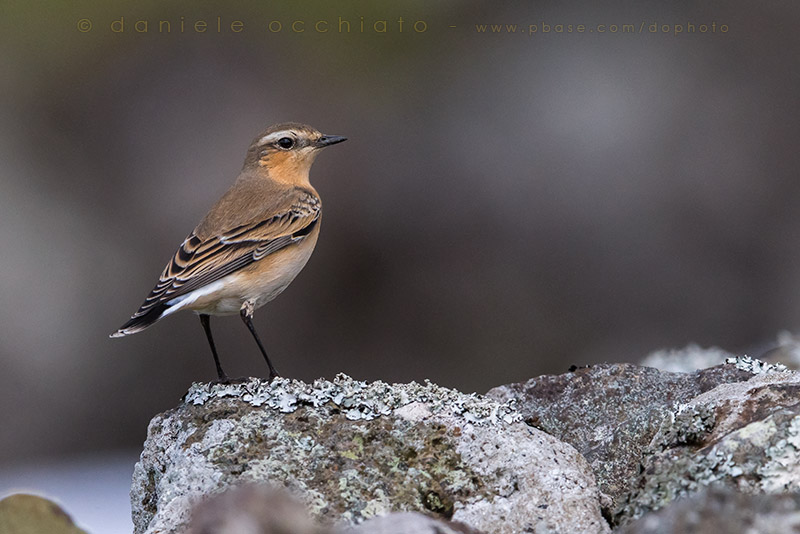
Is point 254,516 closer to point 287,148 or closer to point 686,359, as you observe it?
point 287,148

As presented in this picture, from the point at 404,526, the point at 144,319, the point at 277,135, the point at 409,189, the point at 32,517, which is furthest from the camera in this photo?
the point at 409,189

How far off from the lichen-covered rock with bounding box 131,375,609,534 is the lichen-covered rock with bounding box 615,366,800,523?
0.37 meters

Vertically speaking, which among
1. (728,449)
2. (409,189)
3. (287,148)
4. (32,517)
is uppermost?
(409,189)

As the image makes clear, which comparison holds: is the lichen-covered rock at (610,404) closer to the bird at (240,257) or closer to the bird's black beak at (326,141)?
the bird at (240,257)

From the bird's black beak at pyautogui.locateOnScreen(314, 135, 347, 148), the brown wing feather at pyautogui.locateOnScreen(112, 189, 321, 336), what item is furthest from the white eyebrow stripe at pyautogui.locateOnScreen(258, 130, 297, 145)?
the brown wing feather at pyautogui.locateOnScreen(112, 189, 321, 336)

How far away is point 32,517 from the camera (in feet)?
14.7

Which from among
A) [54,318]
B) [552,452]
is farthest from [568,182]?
[552,452]

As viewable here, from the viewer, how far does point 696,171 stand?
9617mm

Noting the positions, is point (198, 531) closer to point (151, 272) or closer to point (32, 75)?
point (151, 272)

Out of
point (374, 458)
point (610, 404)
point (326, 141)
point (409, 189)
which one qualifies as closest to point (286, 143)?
point (326, 141)

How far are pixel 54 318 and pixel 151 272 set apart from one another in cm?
104

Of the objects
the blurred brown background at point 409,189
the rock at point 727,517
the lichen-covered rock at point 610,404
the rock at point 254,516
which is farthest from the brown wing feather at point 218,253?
the rock at point 727,517

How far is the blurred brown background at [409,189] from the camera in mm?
9148

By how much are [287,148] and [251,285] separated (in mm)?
1470
